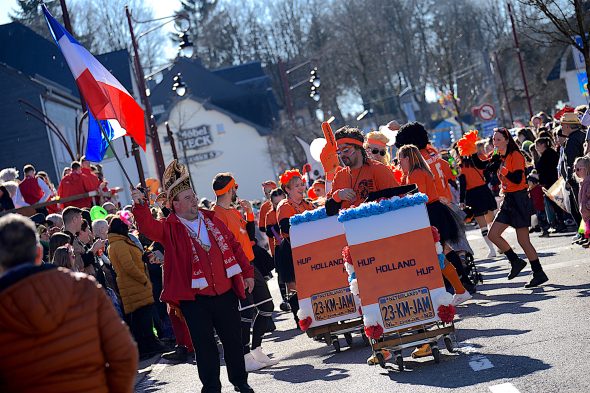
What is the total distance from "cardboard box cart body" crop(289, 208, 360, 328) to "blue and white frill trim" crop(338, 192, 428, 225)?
224 centimetres

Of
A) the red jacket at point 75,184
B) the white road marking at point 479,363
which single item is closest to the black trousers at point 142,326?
the red jacket at point 75,184

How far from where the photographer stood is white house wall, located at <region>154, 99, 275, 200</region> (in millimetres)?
76688

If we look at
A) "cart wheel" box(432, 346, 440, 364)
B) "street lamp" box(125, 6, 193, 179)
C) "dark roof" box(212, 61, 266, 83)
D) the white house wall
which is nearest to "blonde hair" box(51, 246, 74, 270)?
"cart wheel" box(432, 346, 440, 364)

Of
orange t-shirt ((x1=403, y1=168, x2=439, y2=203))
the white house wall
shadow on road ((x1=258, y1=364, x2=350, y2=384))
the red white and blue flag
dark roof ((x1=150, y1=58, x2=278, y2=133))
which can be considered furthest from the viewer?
dark roof ((x1=150, y1=58, x2=278, y2=133))

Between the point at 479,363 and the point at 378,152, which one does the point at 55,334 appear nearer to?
the point at 479,363

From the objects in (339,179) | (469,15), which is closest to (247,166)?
(469,15)

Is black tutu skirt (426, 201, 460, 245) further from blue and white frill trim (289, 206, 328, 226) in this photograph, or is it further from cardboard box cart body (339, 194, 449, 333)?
cardboard box cart body (339, 194, 449, 333)

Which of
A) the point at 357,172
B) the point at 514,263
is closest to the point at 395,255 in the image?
the point at 357,172

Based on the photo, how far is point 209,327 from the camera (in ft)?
31.0

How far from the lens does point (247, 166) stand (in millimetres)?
77062

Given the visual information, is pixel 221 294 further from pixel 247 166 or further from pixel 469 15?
pixel 469 15

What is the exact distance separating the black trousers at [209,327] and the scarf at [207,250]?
154 mm

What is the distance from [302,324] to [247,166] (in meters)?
64.7

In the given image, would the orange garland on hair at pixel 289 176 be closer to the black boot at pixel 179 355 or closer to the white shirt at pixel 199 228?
the black boot at pixel 179 355
